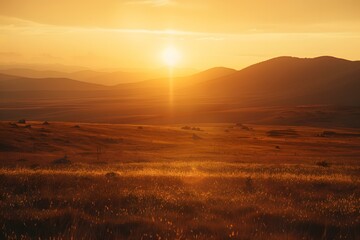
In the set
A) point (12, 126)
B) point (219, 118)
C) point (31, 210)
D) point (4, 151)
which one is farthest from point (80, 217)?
point (219, 118)

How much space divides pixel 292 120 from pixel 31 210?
125698 millimetres

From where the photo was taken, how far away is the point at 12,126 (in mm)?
54625

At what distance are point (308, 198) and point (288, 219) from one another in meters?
2.97

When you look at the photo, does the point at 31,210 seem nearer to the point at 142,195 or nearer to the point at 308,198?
the point at 142,195

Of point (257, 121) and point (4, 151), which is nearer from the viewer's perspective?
point (4, 151)

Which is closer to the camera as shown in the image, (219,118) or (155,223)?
(155,223)

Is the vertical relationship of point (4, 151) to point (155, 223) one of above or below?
below

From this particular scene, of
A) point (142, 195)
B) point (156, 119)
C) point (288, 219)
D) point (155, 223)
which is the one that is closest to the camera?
point (155, 223)

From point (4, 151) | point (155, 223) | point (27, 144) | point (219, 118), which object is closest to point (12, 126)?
point (27, 144)

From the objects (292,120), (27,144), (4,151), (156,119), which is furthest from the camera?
(156,119)

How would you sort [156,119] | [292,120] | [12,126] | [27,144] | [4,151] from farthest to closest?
[156,119], [292,120], [12,126], [27,144], [4,151]

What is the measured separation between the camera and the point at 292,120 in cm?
12762

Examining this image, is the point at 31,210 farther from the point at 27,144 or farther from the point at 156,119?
the point at 156,119

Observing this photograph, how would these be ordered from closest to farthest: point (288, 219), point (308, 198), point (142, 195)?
point (288, 219)
point (142, 195)
point (308, 198)
